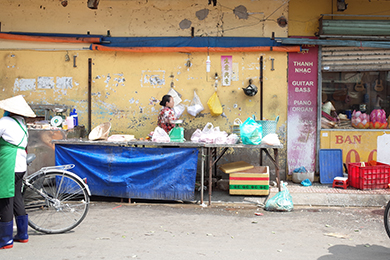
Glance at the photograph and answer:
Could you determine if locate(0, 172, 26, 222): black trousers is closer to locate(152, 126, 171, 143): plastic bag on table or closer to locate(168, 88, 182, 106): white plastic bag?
locate(152, 126, 171, 143): plastic bag on table

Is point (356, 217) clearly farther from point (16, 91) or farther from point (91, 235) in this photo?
point (16, 91)

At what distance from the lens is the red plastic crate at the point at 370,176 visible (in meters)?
7.28

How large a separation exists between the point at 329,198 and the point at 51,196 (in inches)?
203

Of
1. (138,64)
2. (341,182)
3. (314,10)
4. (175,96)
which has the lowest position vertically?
(341,182)

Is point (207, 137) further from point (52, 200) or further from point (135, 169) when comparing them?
point (52, 200)

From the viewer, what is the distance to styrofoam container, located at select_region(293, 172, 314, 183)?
8078mm

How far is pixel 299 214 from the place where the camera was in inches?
235

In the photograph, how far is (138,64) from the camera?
27.6ft

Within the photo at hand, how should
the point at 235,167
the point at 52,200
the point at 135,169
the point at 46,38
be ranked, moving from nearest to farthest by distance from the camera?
1. the point at 52,200
2. the point at 135,169
3. the point at 235,167
4. the point at 46,38

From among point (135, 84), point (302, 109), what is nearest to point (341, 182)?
point (302, 109)

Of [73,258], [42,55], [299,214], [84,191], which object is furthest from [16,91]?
[299,214]

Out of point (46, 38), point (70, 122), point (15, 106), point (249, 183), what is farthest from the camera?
point (46, 38)

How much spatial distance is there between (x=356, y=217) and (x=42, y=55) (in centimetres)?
786

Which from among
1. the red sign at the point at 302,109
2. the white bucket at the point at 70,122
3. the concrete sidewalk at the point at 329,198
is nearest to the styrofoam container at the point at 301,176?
the red sign at the point at 302,109
